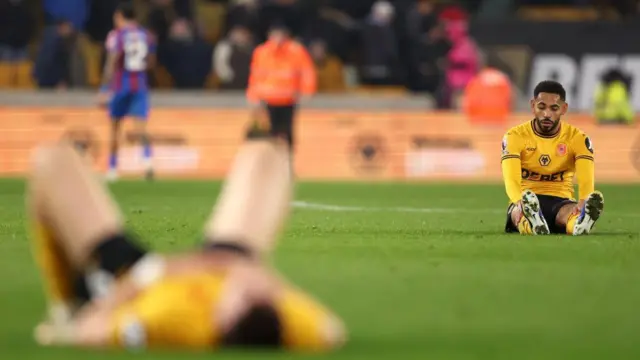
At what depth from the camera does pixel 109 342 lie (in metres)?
5.30

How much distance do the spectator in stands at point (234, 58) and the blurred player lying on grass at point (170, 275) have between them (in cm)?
2187

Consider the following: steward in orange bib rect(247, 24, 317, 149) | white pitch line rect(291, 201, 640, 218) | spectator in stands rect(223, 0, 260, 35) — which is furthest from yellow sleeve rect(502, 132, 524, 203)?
spectator in stands rect(223, 0, 260, 35)

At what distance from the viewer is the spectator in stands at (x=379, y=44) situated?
2811 cm

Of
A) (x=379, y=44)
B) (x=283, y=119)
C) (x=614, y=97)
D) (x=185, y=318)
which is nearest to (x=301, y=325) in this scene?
(x=185, y=318)

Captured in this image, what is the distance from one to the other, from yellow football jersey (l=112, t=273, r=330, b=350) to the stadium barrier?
19.3 meters

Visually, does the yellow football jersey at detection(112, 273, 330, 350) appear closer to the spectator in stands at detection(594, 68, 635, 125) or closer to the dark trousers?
the dark trousers

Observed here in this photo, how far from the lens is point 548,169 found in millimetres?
12609

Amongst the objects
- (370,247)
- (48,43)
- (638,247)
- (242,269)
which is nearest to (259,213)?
(242,269)

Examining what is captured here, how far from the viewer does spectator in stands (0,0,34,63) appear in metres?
26.9

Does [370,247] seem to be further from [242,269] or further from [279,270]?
[242,269]

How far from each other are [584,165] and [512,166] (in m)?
0.59

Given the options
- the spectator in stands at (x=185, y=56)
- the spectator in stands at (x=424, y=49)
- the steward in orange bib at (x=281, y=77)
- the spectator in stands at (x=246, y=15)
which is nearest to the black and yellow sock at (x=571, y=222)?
the steward in orange bib at (x=281, y=77)

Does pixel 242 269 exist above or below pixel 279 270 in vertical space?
above

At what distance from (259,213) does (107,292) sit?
24.8 inches
